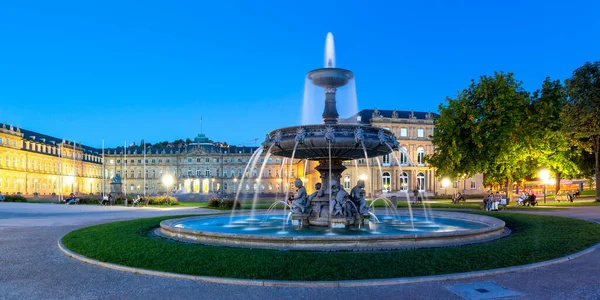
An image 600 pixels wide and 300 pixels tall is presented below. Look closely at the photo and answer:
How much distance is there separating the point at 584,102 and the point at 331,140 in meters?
26.1

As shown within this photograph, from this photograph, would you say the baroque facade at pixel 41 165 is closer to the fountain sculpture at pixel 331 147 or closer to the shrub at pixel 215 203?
the shrub at pixel 215 203

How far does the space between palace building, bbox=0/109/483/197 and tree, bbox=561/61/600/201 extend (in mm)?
24552

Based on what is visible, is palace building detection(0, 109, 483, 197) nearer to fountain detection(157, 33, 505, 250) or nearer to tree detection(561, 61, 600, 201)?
tree detection(561, 61, 600, 201)

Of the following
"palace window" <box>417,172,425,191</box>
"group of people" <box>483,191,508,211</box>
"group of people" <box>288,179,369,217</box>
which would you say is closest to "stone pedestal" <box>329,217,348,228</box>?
"group of people" <box>288,179,369,217</box>

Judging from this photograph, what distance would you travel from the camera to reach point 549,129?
3553 centimetres

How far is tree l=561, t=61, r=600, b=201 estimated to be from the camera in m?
30.1

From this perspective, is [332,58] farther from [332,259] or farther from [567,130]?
[567,130]

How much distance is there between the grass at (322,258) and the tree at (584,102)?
870 inches

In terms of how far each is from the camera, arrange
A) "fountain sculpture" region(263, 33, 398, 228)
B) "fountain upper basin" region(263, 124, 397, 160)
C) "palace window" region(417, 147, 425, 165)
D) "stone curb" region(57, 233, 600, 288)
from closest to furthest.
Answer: "stone curb" region(57, 233, 600, 288)
"fountain upper basin" region(263, 124, 397, 160)
"fountain sculpture" region(263, 33, 398, 228)
"palace window" region(417, 147, 425, 165)

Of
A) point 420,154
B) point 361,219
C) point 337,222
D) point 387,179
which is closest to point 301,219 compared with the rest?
point 337,222

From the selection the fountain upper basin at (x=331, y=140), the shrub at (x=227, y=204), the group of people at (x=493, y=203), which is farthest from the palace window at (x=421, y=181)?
the fountain upper basin at (x=331, y=140)

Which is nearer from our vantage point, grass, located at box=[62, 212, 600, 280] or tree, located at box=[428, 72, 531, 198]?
grass, located at box=[62, 212, 600, 280]

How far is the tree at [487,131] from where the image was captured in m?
35.0

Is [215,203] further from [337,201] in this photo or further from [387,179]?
[387,179]
